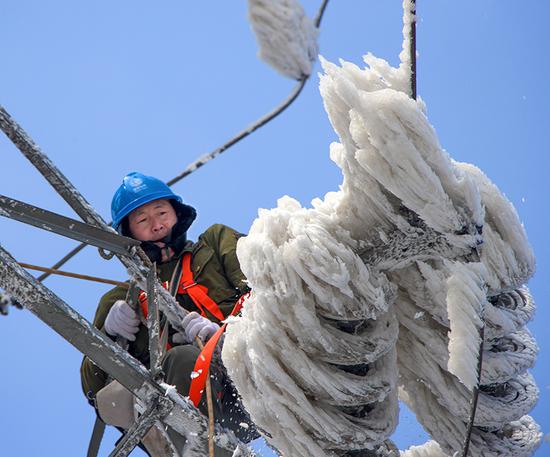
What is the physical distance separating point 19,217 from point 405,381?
110 cm

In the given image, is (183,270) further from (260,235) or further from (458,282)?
(458,282)

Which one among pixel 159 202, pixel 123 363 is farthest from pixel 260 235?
pixel 159 202

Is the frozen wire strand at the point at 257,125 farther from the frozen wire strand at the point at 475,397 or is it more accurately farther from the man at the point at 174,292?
the frozen wire strand at the point at 475,397

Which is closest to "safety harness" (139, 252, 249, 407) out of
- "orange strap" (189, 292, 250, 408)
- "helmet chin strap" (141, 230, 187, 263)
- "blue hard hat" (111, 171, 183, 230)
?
"orange strap" (189, 292, 250, 408)

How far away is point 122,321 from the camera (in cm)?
284

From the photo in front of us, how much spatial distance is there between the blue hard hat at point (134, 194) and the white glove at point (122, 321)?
0.53m

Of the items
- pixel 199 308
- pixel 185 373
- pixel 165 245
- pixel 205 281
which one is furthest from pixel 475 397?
pixel 165 245

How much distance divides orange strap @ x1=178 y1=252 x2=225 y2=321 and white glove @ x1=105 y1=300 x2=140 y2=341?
0.22 meters

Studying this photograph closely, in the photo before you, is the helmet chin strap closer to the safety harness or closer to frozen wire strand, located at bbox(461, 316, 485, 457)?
the safety harness

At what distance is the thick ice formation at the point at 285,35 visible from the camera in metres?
1.85

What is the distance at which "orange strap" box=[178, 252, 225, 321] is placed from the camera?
2896mm

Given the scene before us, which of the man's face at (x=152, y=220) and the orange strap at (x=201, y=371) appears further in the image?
the man's face at (x=152, y=220)

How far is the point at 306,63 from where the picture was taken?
1937 mm

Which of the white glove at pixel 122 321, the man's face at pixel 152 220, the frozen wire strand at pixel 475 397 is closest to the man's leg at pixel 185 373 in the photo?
the white glove at pixel 122 321
